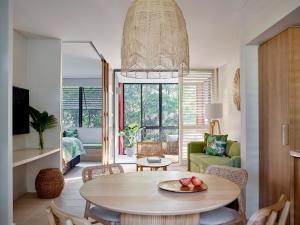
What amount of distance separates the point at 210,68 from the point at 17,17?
4.81 metres

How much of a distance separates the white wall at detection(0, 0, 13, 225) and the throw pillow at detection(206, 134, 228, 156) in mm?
3614

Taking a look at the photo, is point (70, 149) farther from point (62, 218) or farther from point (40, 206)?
point (62, 218)

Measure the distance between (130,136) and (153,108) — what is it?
52.7 inches

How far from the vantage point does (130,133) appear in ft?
28.8

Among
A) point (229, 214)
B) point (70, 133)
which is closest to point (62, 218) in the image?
point (229, 214)

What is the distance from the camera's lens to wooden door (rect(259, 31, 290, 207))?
8.91ft

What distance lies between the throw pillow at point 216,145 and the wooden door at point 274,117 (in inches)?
78.2

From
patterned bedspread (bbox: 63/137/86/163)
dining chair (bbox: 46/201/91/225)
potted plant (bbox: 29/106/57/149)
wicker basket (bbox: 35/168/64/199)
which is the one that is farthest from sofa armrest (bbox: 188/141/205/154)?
dining chair (bbox: 46/201/91/225)

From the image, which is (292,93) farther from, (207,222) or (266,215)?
(266,215)

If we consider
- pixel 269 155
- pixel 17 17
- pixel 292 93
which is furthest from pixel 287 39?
pixel 17 17

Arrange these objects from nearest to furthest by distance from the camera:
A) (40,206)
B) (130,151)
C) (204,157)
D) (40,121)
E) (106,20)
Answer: (106,20) < (40,206) < (40,121) < (204,157) < (130,151)

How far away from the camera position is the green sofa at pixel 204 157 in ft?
15.0

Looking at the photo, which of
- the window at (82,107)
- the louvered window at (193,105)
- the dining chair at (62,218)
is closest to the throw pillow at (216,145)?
the louvered window at (193,105)

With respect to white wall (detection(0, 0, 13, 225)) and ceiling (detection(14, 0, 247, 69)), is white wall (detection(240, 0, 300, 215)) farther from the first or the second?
white wall (detection(0, 0, 13, 225))
